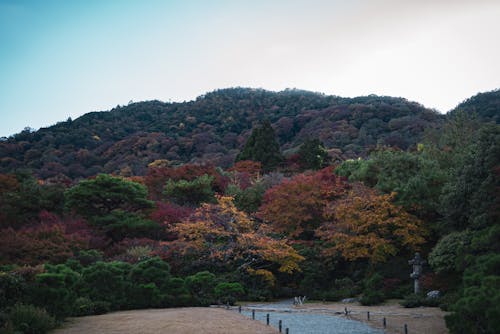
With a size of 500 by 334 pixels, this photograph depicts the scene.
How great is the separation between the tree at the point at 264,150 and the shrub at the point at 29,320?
2982 cm

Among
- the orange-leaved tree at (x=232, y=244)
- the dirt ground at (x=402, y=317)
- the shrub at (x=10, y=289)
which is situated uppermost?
the orange-leaved tree at (x=232, y=244)

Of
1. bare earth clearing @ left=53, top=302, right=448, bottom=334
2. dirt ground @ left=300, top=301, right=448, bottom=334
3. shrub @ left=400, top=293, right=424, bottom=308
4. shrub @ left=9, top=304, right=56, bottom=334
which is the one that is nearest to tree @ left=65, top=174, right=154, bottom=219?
bare earth clearing @ left=53, top=302, right=448, bottom=334

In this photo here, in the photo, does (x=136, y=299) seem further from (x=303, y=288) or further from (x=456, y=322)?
(x=456, y=322)

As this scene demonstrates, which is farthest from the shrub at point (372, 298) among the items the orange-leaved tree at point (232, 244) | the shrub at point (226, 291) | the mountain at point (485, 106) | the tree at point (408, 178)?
the mountain at point (485, 106)

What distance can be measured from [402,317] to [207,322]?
19.9ft

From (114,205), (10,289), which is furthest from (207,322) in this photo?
(114,205)

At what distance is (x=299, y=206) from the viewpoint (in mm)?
23125

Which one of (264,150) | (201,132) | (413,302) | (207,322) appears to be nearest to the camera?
(207,322)

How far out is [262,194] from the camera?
28.4 m

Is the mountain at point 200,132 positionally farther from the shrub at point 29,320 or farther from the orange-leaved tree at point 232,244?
the shrub at point 29,320

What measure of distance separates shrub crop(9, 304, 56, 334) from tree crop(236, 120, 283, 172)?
29.8m

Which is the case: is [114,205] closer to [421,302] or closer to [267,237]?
[267,237]

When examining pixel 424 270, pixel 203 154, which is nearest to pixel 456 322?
pixel 424 270

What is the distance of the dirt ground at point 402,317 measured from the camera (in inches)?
466
